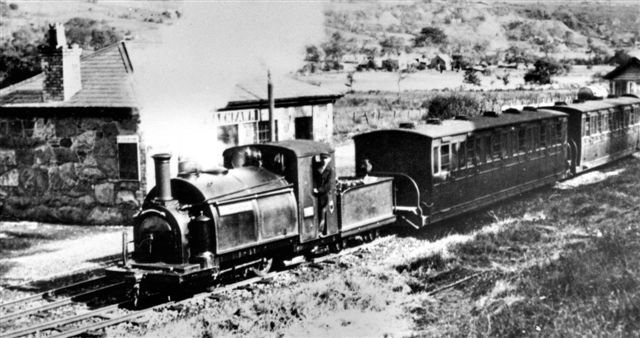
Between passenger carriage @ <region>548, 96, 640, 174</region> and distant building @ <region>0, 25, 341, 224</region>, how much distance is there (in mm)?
9974

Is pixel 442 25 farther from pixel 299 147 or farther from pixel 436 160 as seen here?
pixel 299 147

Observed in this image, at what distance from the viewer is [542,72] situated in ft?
188

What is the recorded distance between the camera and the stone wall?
17188mm

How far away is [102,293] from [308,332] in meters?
4.08

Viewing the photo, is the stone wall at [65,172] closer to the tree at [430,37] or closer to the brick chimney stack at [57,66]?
the brick chimney stack at [57,66]

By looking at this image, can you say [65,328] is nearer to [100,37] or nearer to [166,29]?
[166,29]

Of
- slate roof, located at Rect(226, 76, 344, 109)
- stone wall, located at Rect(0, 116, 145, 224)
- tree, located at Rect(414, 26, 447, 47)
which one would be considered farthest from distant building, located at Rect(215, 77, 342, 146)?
tree, located at Rect(414, 26, 447, 47)

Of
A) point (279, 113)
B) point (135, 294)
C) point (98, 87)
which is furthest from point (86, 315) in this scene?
point (279, 113)

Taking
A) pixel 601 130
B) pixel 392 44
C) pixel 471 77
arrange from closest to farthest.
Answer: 1. pixel 601 130
2. pixel 471 77
3. pixel 392 44

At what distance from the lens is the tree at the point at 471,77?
54094mm

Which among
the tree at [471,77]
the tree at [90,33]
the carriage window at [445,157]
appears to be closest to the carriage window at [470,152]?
the carriage window at [445,157]

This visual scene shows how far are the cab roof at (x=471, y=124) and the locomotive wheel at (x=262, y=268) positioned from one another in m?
4.67

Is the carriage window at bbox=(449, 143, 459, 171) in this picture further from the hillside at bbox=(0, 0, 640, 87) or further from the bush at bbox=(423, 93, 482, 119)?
the hillside at bbox=(0, 0, 640, 87)

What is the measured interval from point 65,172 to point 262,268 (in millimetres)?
Result: 8344
